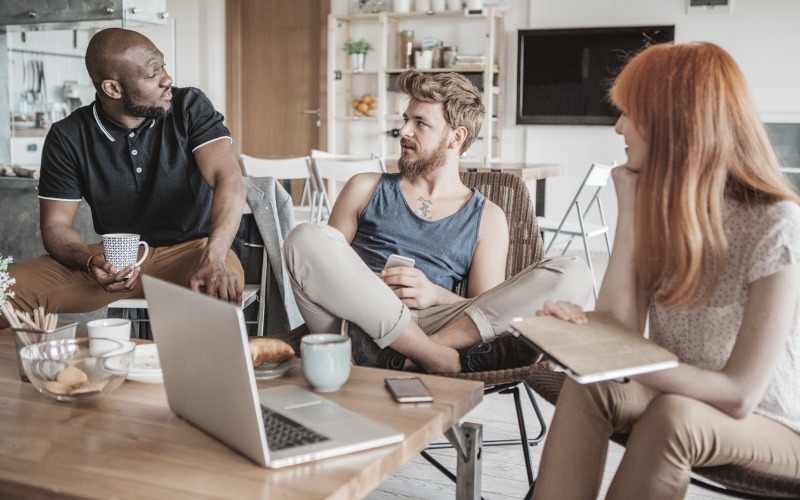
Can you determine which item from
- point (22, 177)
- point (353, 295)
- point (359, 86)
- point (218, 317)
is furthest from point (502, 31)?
point (218, 317)

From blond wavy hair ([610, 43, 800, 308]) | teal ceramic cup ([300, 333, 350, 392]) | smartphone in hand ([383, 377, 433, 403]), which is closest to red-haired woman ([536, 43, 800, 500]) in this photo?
blond wavy hair ([610, 43, 800, 308])

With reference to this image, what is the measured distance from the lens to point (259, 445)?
1.04 m

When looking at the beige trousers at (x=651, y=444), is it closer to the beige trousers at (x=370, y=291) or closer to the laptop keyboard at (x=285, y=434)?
the laptop keyboard at (x=285, y=434)

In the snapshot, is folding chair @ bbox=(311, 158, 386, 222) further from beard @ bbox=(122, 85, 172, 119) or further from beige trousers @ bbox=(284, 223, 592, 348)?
beige trousers @ bbox=(284, 223, 592, 348)

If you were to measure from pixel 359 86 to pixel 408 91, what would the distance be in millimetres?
5447

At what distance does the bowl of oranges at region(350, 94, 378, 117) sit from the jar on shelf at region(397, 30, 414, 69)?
394 mm

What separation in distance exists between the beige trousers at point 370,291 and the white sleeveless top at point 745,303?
1.78 ft

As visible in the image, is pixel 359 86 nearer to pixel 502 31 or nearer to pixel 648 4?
pixel 502 31

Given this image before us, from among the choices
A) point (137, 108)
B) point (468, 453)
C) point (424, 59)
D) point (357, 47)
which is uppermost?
point (357, 47)

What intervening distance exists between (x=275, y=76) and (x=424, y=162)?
5.93m

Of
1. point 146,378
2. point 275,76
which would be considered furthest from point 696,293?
point 275,76

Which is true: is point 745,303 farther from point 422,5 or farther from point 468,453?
point 422,5

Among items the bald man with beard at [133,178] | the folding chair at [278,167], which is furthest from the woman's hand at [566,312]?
the folding chair at [278,167]

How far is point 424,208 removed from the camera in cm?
228
